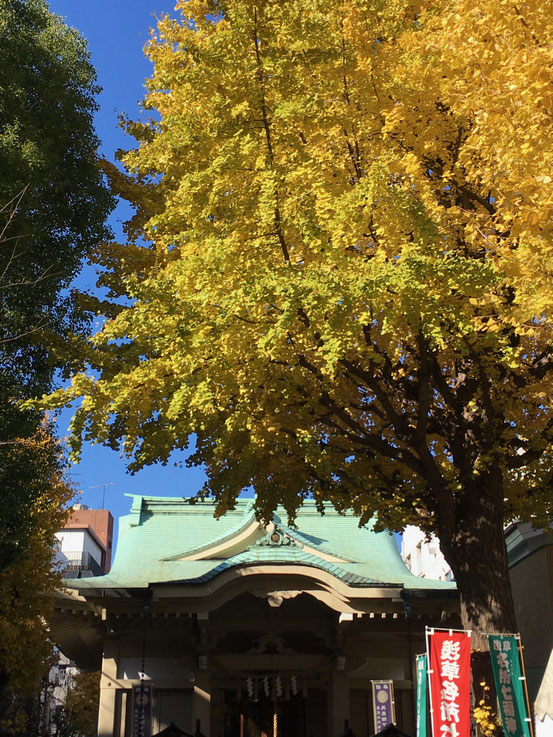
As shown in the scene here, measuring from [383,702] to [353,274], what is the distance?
9542 millimetres

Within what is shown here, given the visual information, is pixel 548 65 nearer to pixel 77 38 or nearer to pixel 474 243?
pixel 474 243

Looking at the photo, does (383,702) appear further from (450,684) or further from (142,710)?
(450,684)

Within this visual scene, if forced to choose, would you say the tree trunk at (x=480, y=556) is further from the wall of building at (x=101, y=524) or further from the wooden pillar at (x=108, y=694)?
the wall of building at (x=101, y=524)

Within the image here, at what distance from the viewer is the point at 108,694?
44.5 ft

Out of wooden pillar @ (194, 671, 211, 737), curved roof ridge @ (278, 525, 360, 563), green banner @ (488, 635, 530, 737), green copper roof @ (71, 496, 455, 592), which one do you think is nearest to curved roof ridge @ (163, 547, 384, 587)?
green copper roof @ (71, 496, 455, 592)

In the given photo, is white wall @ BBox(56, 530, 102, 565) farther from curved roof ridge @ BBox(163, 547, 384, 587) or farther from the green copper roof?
curved roof ridge @ BBox(163, 547, 384, 587)

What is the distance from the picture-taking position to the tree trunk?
806 cm

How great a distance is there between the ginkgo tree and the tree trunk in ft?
0.08

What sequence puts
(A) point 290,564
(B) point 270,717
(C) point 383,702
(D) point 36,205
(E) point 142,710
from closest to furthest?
1. (D) point 36,205
2. (E) point 142,710
3. (C) point 383,702
4. (A) point 290,564
5. (B) point 270,717

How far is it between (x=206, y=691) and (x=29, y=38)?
12511mm

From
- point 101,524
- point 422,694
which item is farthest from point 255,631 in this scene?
point 101,524

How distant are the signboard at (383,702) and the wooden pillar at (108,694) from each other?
17.2 ft

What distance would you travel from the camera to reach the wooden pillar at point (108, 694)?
13.3 m

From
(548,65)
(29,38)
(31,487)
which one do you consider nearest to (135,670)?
(31,487)
